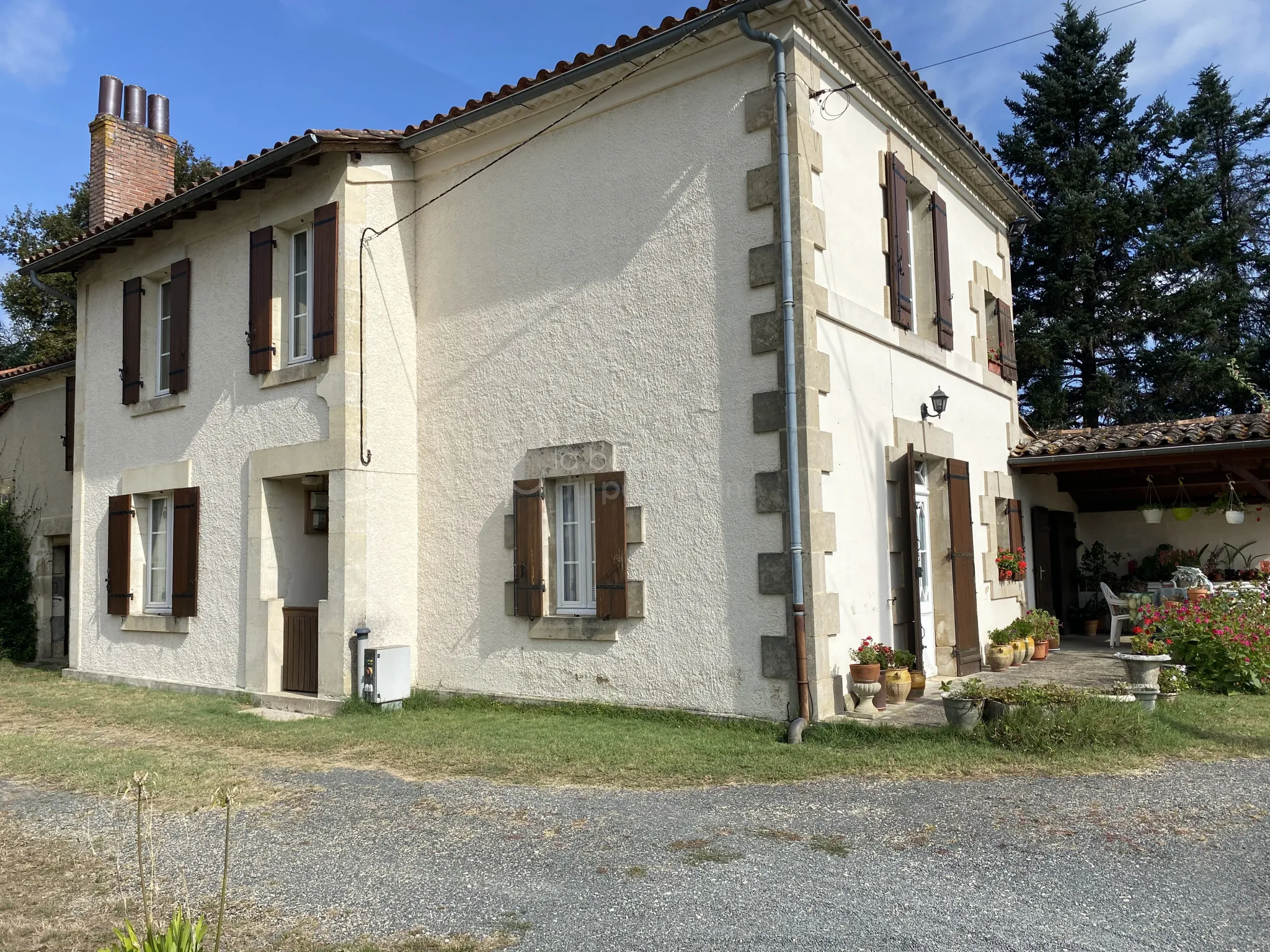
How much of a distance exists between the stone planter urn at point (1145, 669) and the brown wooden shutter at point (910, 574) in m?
1.57

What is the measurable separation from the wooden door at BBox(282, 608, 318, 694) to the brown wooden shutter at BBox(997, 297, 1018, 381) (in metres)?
8.43

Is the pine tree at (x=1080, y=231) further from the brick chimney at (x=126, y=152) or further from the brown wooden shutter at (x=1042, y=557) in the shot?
the brick chimney at (x=126, y=152)

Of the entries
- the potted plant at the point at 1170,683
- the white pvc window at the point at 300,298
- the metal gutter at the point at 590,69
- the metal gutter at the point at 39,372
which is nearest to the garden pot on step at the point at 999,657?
the potted plant at the point at 1170,683

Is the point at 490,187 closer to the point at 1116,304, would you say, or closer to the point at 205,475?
the point at 205,475

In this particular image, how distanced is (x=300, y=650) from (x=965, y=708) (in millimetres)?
6168

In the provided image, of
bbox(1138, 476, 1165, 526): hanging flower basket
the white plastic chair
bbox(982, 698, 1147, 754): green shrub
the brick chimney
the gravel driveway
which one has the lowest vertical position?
the gravel driveway

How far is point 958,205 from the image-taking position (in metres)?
10.9

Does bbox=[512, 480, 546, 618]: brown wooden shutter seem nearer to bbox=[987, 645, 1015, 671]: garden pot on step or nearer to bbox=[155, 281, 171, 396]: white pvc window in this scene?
bbox=[987, 645, 1015, 671]: garden pot on step

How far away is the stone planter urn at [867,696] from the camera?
7111mm

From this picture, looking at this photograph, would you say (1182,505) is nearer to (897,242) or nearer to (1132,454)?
(1132,454)

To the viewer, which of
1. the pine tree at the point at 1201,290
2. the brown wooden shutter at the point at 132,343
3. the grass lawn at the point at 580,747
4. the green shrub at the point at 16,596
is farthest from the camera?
the pine tree at the point at 1201,290

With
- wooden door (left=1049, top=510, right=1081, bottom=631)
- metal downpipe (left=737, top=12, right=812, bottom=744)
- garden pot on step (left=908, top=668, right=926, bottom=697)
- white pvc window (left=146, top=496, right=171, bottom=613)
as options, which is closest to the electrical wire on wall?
metal downpipe (left=737, top=12, right=812, bottom=744)

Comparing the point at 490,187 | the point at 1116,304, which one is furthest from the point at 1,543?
the point at 1116,304

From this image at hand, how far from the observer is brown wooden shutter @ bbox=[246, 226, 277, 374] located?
9672mm
